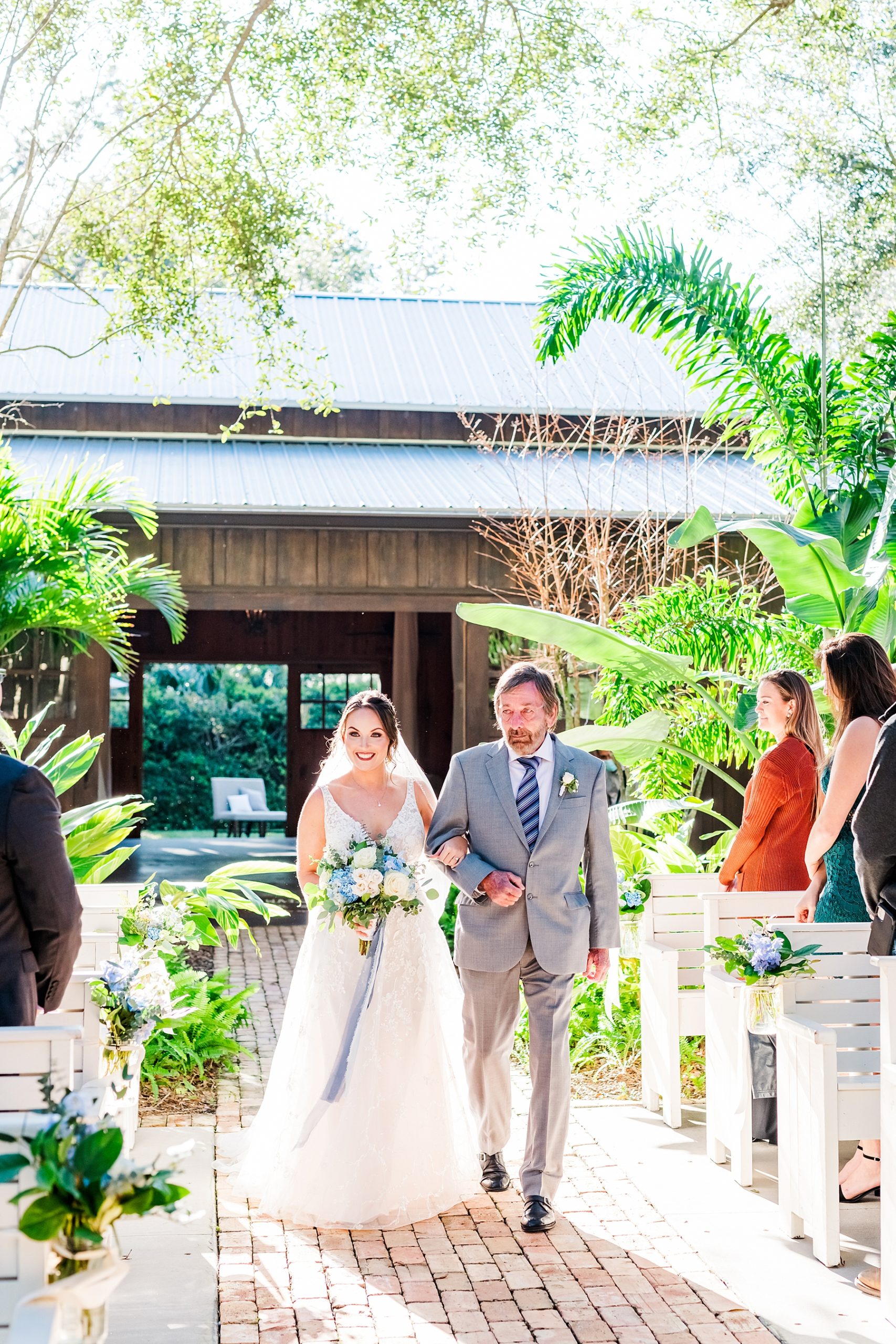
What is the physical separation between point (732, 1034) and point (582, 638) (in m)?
2.10

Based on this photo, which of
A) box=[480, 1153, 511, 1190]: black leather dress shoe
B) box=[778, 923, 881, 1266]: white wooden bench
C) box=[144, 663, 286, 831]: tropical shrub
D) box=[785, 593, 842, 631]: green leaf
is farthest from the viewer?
box=[144, 663, 286, 831]: tropical shrub

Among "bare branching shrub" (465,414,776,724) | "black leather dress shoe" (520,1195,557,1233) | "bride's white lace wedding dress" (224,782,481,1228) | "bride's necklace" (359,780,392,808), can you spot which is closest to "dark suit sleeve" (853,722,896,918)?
"black leather dress shoe" (520,1195,557,1233)

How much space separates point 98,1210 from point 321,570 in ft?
30.3

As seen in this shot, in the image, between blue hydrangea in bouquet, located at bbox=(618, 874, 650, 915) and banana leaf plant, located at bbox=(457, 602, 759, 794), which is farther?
banana leaf plant, located at bbox=(457, 602, 759, 794)

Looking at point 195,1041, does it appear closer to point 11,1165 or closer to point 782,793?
point 782,793

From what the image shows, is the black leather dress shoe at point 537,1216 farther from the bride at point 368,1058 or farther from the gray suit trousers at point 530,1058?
the bride at point 368,1058

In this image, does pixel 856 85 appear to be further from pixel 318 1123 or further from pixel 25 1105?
pixel 25 1105

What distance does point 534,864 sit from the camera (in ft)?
16.3

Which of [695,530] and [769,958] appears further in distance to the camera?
[695,530]

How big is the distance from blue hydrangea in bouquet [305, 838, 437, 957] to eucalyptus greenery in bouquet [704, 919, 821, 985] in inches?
47.2

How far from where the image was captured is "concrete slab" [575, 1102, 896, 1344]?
4.07 meters

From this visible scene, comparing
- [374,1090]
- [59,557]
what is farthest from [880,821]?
[59,557]

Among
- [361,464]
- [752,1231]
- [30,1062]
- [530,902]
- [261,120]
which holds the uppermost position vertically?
[261,120]

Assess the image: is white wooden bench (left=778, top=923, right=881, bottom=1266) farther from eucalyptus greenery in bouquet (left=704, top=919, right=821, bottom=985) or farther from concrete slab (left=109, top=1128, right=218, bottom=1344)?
concrete slab (left=109, top=1128, right=218, bottom=1344)
